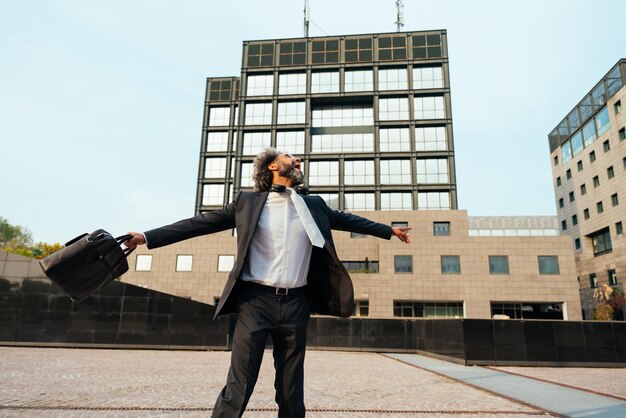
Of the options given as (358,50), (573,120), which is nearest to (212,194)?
(358,50)

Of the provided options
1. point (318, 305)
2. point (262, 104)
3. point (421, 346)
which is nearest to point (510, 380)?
point (318, 305)

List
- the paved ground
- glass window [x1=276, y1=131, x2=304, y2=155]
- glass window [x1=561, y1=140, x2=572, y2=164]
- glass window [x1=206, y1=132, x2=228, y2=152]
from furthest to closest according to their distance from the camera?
1. glass window [x1=561, y1=140, x2=572, y2=164]
2. glass window [x1=206, y1=132, x2=228, y2=152]
3. glass window [x1=276, y1=131, x2=304, y2=155]
4. the paved ground

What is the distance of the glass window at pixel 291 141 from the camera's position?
163ft

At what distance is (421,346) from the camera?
53.8ft

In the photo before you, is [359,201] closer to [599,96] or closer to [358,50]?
[358,50]

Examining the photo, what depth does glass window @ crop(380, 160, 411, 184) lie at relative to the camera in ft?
156

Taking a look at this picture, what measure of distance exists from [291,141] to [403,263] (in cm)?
2020

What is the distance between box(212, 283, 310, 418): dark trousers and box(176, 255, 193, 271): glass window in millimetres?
41025

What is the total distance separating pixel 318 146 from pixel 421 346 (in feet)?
118

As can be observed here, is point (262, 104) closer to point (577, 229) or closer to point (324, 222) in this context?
point (577, 229)

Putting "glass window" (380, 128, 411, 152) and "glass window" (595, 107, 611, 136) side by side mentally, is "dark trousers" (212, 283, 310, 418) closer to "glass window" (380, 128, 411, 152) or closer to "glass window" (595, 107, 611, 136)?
"glass window" (380, 128, 411, 152)

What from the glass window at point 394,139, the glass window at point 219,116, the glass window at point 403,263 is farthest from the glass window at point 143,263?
the glass window at point 394,139

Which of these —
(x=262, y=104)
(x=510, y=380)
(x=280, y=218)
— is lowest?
(x=510, y=380)

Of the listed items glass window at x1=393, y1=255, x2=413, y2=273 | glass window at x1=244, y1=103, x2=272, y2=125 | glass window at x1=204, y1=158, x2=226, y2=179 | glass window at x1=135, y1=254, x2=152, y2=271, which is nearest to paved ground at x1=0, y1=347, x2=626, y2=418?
glass window at x1=393, y1=255, x2=413, y2=273
